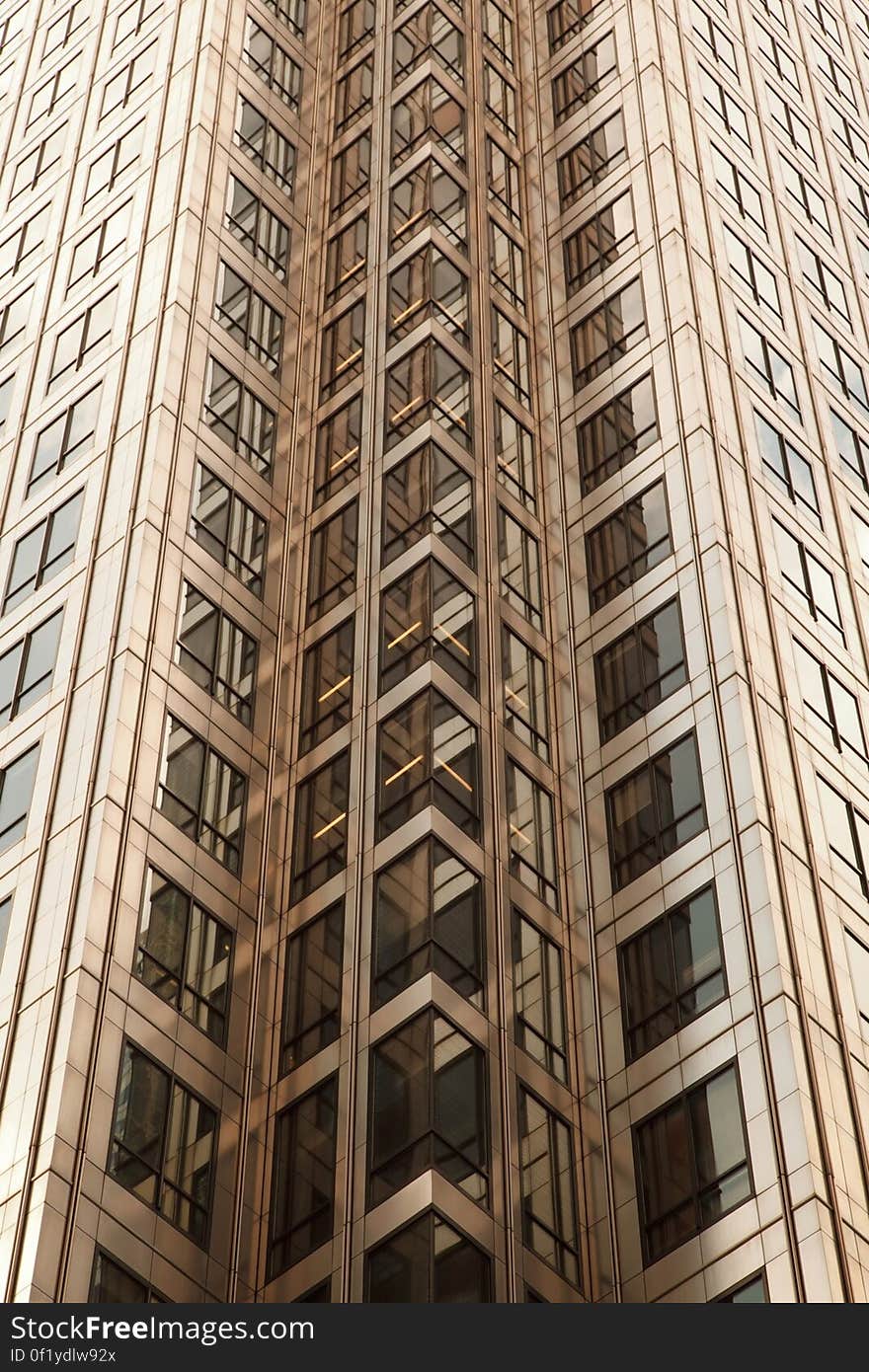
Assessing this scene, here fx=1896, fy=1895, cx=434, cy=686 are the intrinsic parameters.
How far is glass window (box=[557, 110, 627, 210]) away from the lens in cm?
5338

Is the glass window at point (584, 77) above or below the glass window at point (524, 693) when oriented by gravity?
above

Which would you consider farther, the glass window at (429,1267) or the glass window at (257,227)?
the glass window at (257,227)

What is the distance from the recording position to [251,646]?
43625mm

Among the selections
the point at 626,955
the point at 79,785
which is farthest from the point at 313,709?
the point at 626,955

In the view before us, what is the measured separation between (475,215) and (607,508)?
11990 mm

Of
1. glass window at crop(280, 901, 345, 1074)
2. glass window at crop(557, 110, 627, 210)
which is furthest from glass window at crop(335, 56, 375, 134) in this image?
glass window at crop(280, 901, 345, 1074)

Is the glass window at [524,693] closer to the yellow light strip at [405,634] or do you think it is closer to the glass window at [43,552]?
the yellow light strip at [405,634]

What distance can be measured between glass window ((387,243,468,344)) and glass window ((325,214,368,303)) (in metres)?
1.71

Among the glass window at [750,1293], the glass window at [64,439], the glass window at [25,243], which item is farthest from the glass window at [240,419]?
the glass window at [750,1293]

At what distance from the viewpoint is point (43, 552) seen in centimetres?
4462

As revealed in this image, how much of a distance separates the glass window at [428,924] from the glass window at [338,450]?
41.9ft

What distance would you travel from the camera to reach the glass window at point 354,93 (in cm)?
5784

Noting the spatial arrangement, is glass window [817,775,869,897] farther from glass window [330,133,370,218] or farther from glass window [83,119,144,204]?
glass window [83,119,144,204]

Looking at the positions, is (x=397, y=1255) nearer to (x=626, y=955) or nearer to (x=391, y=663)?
(x=626, y=955)
